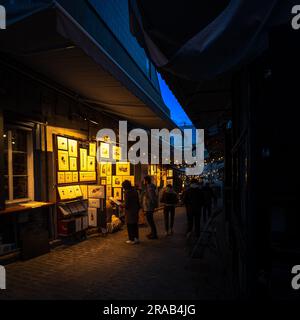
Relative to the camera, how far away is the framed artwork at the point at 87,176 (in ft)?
29.5

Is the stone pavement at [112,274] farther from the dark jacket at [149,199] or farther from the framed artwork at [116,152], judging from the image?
the framed artwork at [116,152]

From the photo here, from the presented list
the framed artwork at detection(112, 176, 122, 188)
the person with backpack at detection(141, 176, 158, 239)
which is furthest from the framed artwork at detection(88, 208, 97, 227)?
the framed artwork at detection(112, 176, 122, 188)

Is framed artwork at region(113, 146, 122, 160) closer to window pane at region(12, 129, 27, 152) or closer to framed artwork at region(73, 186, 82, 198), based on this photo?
framed artwork at region(73, 186, 82, 198)

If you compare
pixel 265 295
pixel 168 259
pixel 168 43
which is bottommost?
pixel 168 259

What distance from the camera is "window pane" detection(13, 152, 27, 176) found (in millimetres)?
6696

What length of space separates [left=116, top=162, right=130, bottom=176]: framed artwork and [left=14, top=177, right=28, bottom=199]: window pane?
16.0 ft

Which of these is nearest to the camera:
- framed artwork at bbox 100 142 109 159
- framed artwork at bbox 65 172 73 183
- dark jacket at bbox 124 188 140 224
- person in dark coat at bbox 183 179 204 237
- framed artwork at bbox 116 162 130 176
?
dark jacket at bbox 124 188 140 224

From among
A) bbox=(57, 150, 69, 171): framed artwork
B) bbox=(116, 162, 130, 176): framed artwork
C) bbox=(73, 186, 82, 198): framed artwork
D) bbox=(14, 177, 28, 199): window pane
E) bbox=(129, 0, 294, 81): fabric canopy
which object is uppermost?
bbox=(129, 0, 294, 81): fabric canopy

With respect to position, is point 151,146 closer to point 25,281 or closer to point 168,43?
point 25,281

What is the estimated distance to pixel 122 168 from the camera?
1173cm
